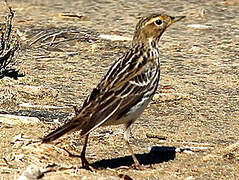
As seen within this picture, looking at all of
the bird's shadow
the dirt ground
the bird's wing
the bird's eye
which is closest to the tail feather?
the bird's wing

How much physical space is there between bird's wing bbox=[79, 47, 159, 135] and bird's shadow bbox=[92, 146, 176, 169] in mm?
788

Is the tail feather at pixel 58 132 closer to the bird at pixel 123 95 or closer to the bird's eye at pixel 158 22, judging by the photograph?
the bird at pixel 123 95

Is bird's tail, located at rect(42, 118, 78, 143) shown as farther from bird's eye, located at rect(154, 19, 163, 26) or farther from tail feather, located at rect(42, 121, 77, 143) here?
bird's eye, located at rect(154, 19, 163, 26)

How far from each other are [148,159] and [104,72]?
13.9 ft

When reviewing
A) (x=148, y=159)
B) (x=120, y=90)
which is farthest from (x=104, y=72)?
(x=120, y=90)

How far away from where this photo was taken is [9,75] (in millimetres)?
11094

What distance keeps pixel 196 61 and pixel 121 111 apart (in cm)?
610

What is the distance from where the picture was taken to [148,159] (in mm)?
7879

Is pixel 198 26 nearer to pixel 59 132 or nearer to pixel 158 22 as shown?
pixel 158 22

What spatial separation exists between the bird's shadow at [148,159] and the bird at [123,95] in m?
0.25

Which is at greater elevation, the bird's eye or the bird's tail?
the bird's eye

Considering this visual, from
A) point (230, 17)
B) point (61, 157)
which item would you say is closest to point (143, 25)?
point (61, 157)

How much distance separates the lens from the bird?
6.77 m

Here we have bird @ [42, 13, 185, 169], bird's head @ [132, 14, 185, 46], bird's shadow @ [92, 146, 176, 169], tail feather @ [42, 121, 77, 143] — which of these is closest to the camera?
tail feather @ [42, 121, 77, 143]
